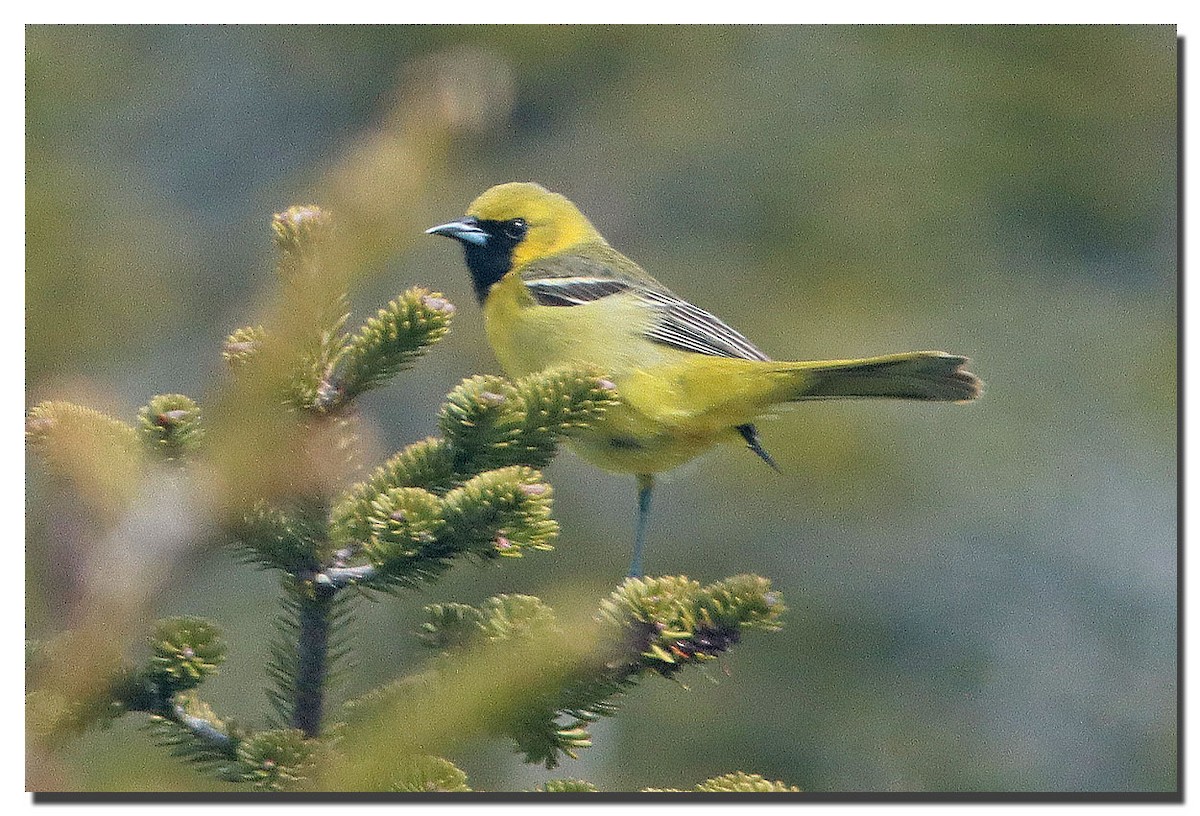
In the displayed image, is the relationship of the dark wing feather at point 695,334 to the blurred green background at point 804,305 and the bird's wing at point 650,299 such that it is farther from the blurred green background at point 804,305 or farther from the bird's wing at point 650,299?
the blurred green background at point 804,305

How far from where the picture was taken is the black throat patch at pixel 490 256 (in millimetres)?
2232

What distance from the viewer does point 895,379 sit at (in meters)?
1.94

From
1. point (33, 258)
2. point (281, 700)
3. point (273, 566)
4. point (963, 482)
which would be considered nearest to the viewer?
point (273, 566)

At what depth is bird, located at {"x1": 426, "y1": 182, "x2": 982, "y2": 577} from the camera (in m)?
1.96

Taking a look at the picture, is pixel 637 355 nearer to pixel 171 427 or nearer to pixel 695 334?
pixel 695 334

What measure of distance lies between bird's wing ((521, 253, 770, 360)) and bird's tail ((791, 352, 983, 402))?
0.14 m

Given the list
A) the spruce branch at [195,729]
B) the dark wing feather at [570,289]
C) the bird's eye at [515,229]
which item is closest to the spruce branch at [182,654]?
the spruce branch at [195,729]

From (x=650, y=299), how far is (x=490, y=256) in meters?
0.31

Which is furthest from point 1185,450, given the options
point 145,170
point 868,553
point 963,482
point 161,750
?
point 145,170

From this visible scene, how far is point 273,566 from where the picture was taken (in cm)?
144

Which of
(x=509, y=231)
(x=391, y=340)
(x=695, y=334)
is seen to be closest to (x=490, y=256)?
(x=509, y=231)

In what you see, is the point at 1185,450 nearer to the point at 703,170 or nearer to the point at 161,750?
the point at 703,170

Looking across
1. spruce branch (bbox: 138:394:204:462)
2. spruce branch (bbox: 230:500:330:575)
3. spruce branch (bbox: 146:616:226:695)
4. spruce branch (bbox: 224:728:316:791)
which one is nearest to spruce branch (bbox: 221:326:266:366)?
spruce branch (bbox: 138:394:204:462)

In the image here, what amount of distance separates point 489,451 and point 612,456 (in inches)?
24.1
